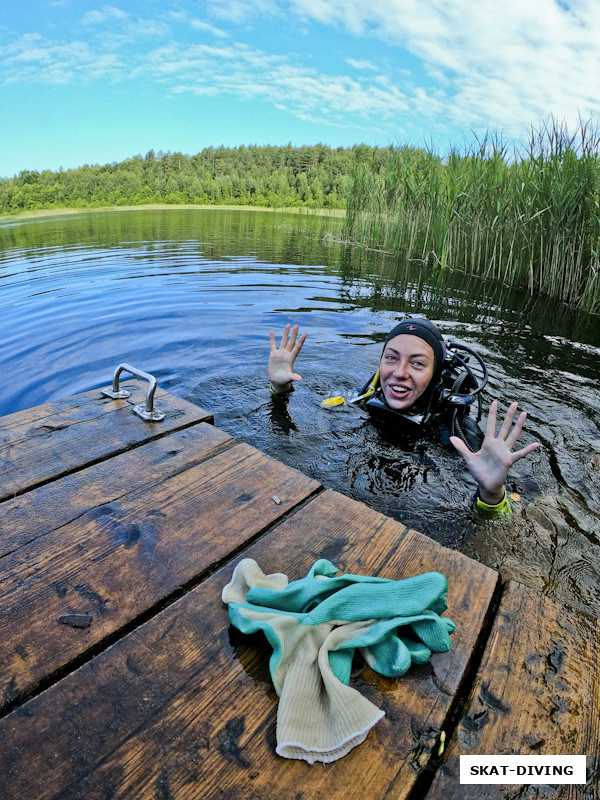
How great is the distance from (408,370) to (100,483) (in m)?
2.45

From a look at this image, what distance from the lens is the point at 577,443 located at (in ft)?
13.2

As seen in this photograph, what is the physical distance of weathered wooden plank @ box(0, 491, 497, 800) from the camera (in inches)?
40.9

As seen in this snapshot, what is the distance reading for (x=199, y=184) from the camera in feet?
209

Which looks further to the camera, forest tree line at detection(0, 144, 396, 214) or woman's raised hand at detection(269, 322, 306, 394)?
forest tree line at detection(0, 144, 396, 214)

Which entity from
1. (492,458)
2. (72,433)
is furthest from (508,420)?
(72,433)

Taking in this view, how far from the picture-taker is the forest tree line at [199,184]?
56.6 m

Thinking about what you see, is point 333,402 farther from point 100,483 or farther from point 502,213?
point 502,213

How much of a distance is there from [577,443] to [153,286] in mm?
8291

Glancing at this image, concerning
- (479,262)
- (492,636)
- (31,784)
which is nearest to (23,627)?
(31,784)

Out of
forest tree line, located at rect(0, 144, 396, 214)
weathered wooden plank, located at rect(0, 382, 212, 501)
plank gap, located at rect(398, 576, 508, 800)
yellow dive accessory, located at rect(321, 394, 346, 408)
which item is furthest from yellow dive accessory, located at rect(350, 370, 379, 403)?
forest tree line, located at rect(0, 144, 396, 214)

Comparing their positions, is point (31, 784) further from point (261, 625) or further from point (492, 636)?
point (492, 636)

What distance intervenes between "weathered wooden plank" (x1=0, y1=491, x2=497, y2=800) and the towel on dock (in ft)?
0.17

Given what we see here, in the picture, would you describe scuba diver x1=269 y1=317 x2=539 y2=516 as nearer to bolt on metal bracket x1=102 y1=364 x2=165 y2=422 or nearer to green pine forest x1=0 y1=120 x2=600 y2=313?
bolt on metal bracket x1=102 y1=364 x2=165 y2=422

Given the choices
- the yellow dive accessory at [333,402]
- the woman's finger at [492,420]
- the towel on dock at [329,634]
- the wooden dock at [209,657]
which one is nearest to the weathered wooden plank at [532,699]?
the wooden dock at [209,657]
